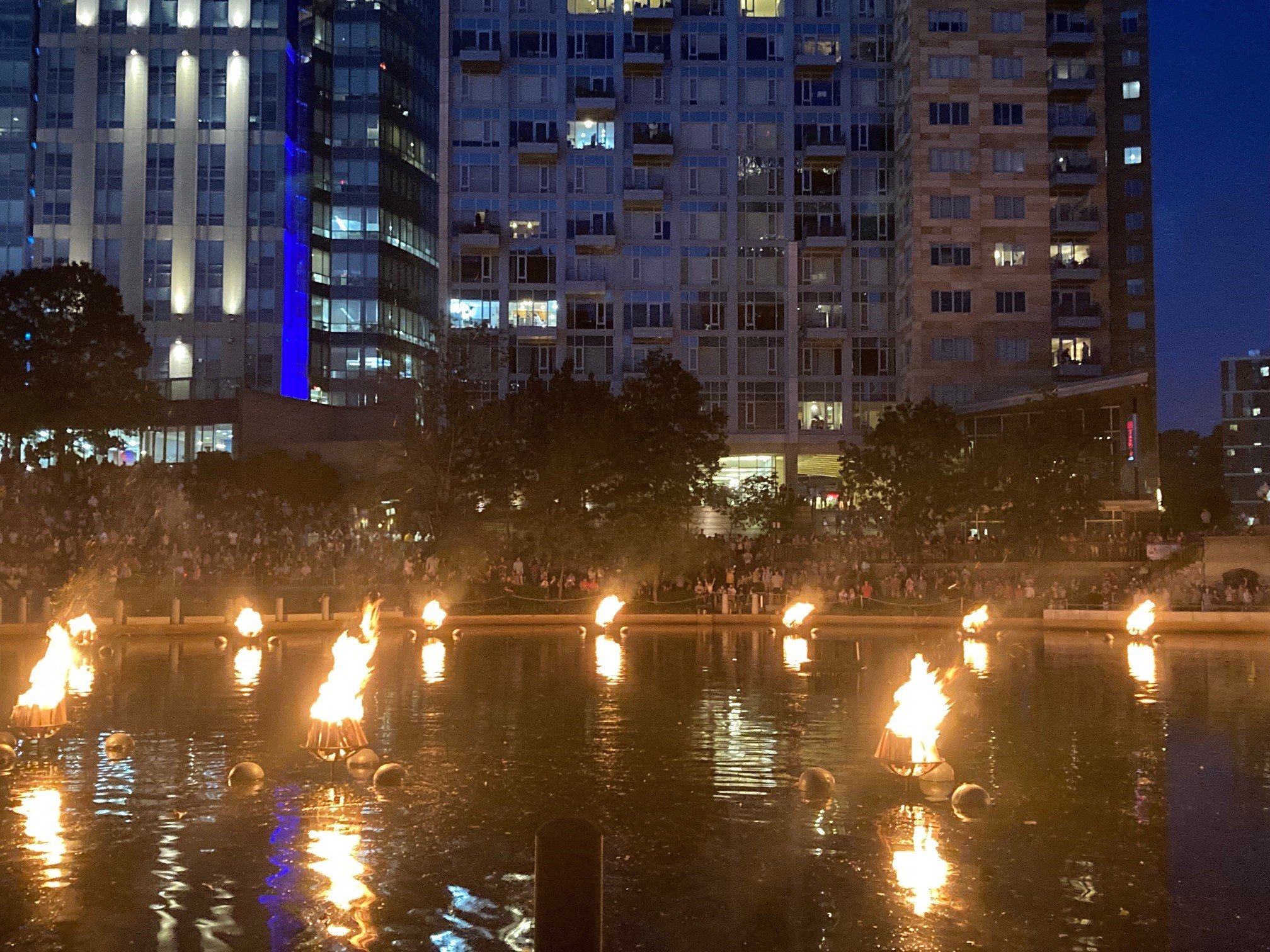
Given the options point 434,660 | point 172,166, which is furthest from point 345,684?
point 172,166

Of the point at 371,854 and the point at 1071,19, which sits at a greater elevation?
the point at 1071,19

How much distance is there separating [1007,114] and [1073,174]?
633 centimetres

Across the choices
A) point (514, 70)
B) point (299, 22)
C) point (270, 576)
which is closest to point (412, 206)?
point (299, 22)

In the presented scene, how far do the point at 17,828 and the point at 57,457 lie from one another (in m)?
47.7

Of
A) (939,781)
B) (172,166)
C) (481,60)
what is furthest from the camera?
(172,166)

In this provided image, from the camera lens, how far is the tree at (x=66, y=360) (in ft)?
194

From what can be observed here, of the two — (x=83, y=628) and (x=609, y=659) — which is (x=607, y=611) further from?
(x=83, y=628)

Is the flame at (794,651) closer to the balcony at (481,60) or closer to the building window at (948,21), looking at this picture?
the balcony at (481,60)

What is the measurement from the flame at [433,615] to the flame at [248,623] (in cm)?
492

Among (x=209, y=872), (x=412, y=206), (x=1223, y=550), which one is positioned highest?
(x=412, y=206)

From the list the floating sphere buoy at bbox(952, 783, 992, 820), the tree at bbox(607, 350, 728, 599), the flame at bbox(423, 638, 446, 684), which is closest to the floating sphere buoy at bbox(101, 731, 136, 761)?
the flame at bbox(423, 638, 446, 684)

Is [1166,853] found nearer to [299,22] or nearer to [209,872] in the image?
[209,872]

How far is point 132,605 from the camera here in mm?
37531

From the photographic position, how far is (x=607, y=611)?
38312 mm
